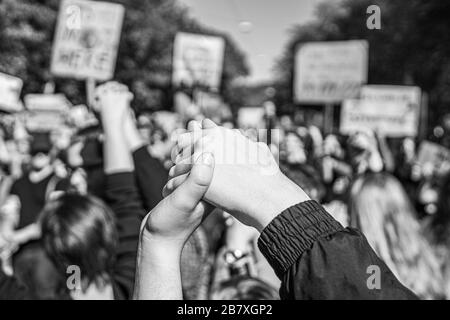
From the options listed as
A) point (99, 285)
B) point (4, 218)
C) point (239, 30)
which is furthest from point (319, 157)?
point (239, 30)

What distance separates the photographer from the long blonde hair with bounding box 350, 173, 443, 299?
95.2 inches

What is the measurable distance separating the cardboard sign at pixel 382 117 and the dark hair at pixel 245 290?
7.06m

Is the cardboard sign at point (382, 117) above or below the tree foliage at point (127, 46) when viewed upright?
below

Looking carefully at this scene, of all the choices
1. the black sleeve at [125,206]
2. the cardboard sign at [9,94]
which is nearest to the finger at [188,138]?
the black sleeve at [125,206]

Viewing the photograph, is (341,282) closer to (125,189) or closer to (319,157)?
(125,189)

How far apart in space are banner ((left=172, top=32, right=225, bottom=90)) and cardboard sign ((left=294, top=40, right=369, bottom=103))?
0.97 metres

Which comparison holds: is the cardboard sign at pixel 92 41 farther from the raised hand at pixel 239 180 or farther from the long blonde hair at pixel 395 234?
the raised hand at pixel 239 180

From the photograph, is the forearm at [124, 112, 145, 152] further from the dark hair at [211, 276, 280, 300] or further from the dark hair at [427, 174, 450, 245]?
the dark hair at [427, 174, 450, 245]

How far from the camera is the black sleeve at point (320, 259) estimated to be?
0.96 m

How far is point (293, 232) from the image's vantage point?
98cm

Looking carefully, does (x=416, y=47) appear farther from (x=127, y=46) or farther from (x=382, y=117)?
(x=382, y=117)

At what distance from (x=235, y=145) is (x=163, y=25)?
2363 centimetres

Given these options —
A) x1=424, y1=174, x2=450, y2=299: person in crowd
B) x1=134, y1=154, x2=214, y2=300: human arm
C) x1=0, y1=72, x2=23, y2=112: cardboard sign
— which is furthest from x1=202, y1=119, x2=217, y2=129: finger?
x1=0, y1=72, x2=23, y2=112: cardboard sign

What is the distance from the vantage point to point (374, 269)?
0.99m
